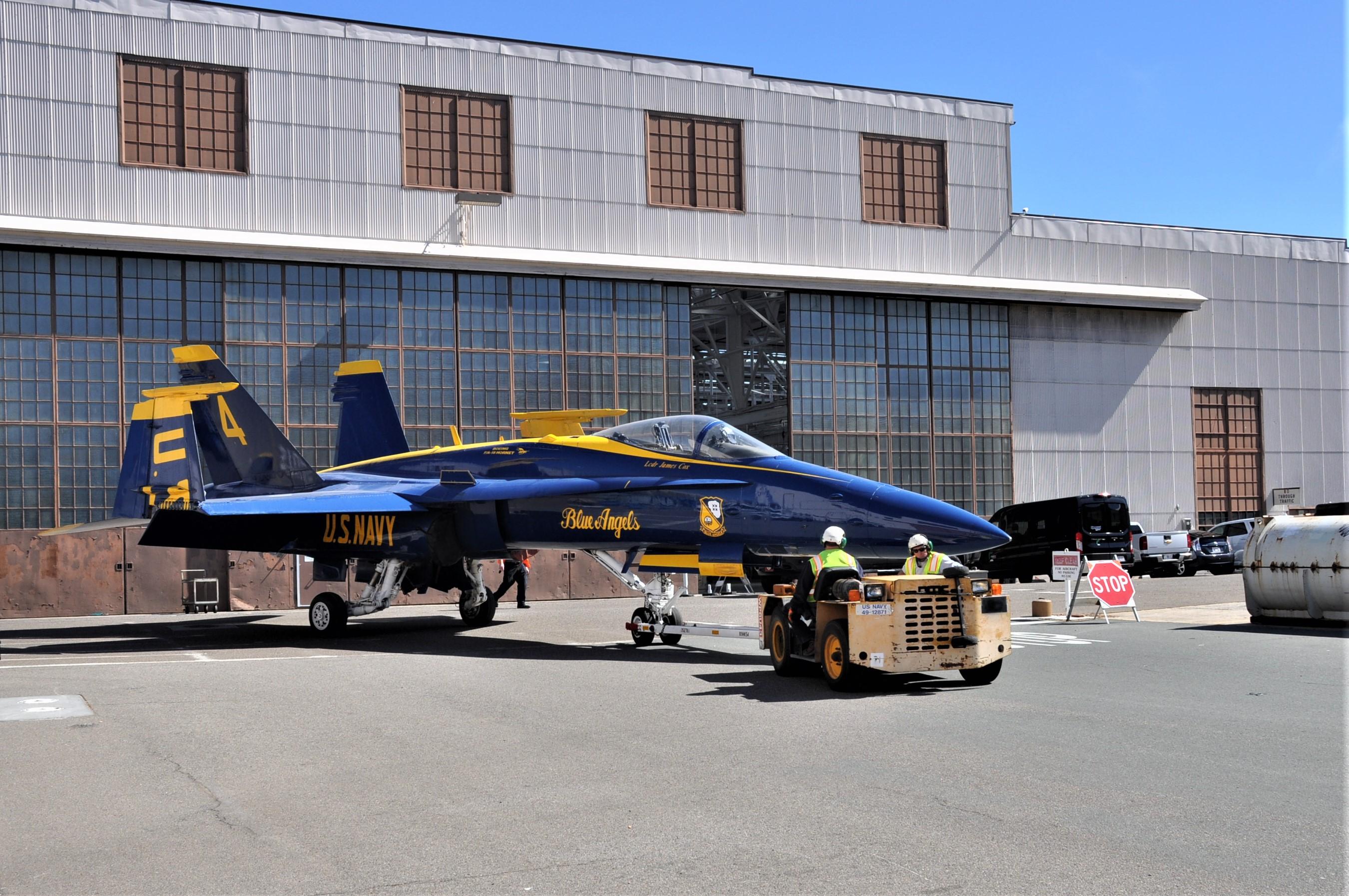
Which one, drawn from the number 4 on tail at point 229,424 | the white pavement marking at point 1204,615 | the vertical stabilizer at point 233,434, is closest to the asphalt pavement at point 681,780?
the white pavement marking at point 1204,615

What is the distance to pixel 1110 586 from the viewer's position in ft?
66.6

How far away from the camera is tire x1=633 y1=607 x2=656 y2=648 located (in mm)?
16750

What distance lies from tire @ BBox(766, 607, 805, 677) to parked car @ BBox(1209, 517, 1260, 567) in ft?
82.5

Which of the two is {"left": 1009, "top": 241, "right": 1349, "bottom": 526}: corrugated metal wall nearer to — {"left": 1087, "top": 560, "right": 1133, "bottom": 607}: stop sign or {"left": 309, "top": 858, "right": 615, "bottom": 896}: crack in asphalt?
{"left": 1087, "top": 560, "right": 1133, "bottom": 607}: stop sign

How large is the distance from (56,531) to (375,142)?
1312cm

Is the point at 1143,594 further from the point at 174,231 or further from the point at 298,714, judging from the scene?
the point at 174,231

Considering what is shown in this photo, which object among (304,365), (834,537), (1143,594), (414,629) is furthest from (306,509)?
(1143,594)

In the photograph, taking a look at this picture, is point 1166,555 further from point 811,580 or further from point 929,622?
point 929,622

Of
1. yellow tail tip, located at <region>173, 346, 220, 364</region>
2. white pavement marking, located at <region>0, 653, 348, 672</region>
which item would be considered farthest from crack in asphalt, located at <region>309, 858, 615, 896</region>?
yellow tail tip, located at <region>173, 346, 220, 364</region>

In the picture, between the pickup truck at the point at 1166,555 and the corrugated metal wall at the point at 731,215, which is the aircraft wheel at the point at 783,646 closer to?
the corrugated metal wall at the point at 731,215

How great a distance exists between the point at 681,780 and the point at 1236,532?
103ft

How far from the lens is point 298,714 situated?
35.7ft

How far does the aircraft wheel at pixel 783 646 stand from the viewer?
12.9 metres

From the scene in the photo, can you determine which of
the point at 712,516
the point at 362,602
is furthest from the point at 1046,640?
the point at 362,602
